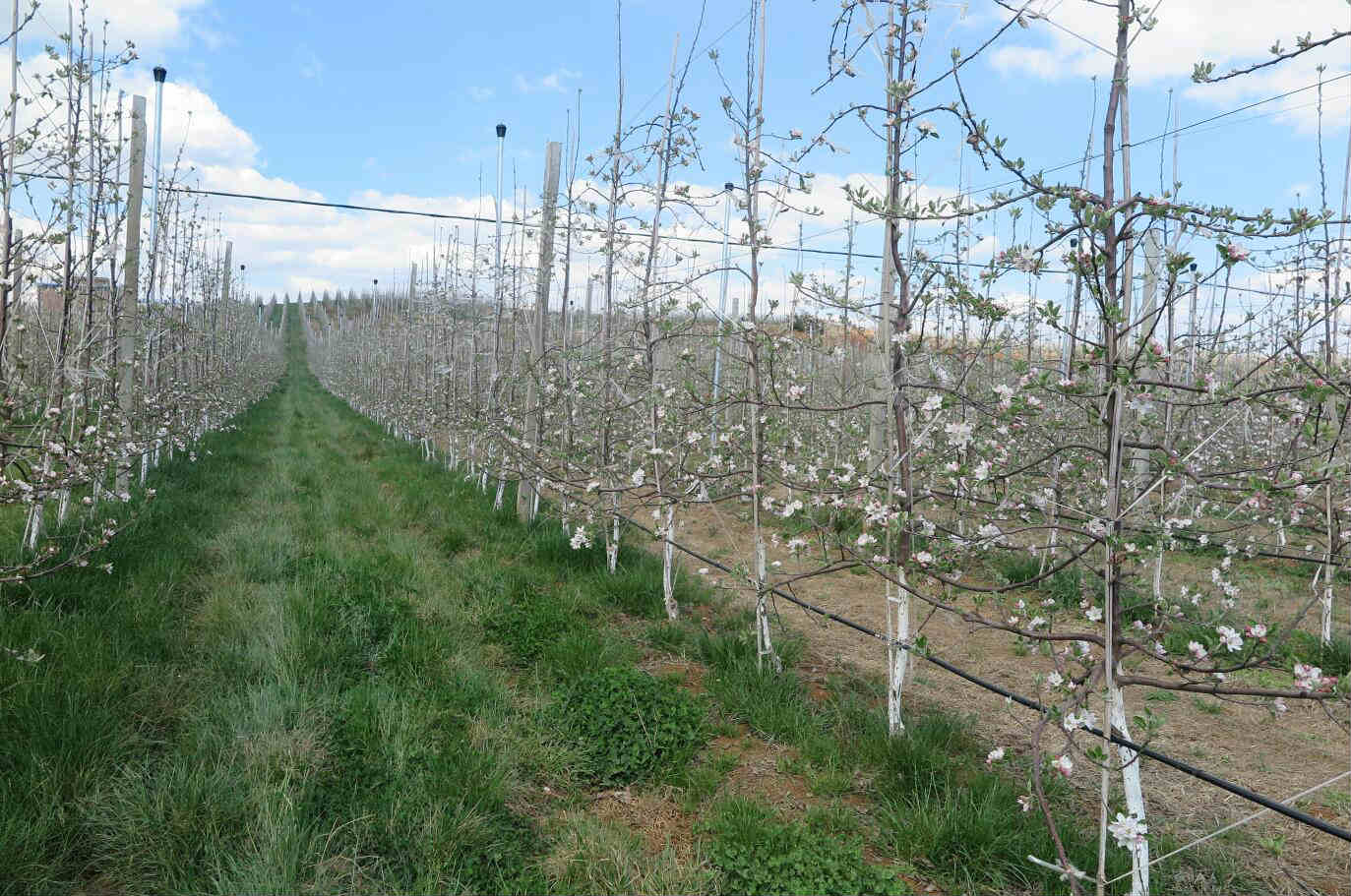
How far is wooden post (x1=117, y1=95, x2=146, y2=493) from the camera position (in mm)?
7309

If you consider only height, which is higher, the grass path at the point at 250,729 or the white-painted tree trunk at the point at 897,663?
the white-painted tree trunk at the point at 897,663

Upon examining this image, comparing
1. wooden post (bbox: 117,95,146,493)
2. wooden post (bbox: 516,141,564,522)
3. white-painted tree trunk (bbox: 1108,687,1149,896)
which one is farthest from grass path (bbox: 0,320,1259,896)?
wooden post (bbox: 117,95,146,493)

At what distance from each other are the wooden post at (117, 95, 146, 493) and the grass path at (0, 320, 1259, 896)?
9.27 ft

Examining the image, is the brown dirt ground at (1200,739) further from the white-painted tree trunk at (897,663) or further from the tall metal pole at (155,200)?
the tall metal pole at (155,200)

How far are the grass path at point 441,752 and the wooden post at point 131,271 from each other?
9.27ft

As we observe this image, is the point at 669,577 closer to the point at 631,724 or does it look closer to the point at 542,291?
the point at 631,724

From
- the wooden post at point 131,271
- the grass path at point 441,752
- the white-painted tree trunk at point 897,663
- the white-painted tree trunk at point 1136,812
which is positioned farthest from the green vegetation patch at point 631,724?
the wooden post at point 131,271

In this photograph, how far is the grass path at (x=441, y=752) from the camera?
2.58 metres

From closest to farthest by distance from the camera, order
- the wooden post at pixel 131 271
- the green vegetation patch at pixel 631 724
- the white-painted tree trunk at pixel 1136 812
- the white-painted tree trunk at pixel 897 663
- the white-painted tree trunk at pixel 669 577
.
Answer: the white-painted tree trunk at pixel 1136 812, the green vegetation patch at pixel 631 724, the white-painted tree trunk at pixel 897 663, the white-painted tree trunk at pixel 669 577, the wooden post at pixel 131 271

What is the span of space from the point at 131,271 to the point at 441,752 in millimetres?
6700

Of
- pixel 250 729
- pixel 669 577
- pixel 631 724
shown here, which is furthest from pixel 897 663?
pixel 250 729

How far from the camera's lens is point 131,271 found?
7.40 meters

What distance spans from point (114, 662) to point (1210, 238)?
4684 millimetres

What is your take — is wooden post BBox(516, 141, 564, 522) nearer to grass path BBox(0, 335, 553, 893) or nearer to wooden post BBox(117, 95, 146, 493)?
grass path BBox(0, 335, 553, 893)
